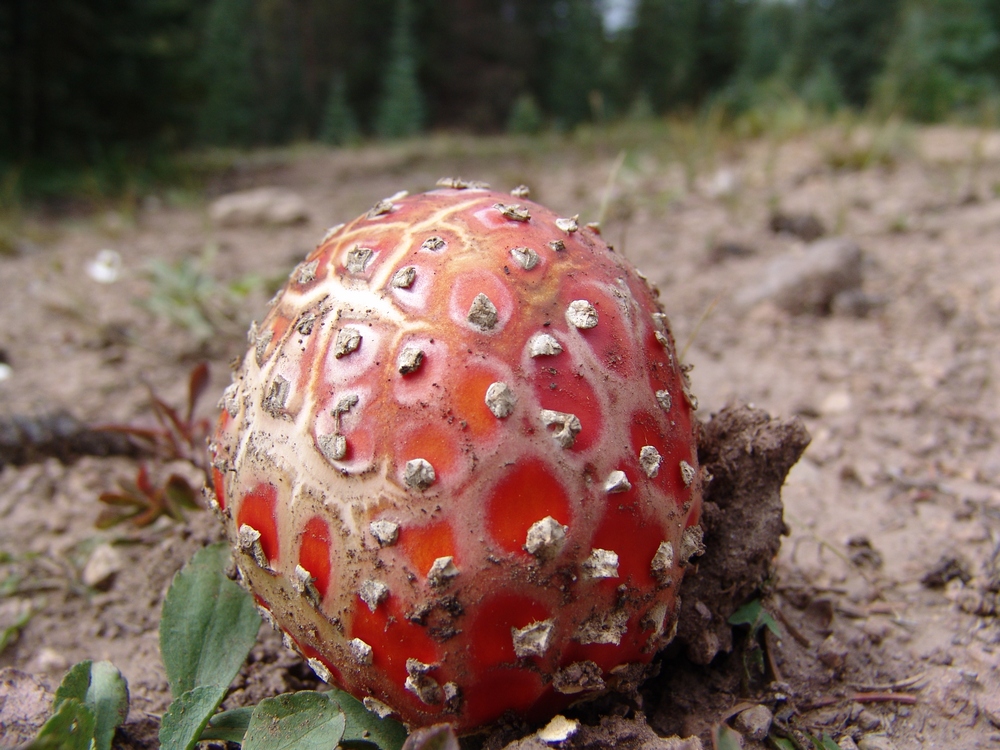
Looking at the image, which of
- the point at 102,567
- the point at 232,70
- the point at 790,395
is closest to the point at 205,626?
the point at 102,567

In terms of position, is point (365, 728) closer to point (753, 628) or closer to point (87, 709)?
point (87, 709)

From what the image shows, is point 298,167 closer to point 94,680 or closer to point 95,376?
point 95,376

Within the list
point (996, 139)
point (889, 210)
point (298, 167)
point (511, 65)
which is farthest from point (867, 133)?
point (511, 65)

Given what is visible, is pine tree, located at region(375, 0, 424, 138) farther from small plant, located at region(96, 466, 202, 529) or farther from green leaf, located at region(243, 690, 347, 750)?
green leaf, located at region(243, 690, 347, 750)

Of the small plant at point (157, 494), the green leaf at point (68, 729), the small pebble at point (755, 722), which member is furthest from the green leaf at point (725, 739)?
the small plant at point (157, 494)

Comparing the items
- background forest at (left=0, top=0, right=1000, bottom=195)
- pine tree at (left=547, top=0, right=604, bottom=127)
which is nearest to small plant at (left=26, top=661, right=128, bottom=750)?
background forest at (left=0, top=0, right=1000, bottom=195)

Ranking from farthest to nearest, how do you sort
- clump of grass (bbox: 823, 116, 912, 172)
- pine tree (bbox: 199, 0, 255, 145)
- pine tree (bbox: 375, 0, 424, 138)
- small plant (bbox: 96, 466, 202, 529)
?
pine tree (bbox: 199, 0, 255, 145), pine tree (bbox: 375, 0, 424, 138), clump of grass (bbox: 823, 116, 912, 172), small plant (bbox: 96, 466, 202, 529)

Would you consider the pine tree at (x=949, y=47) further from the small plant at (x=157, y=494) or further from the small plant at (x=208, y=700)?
the small plant at (x=208, y=700)
